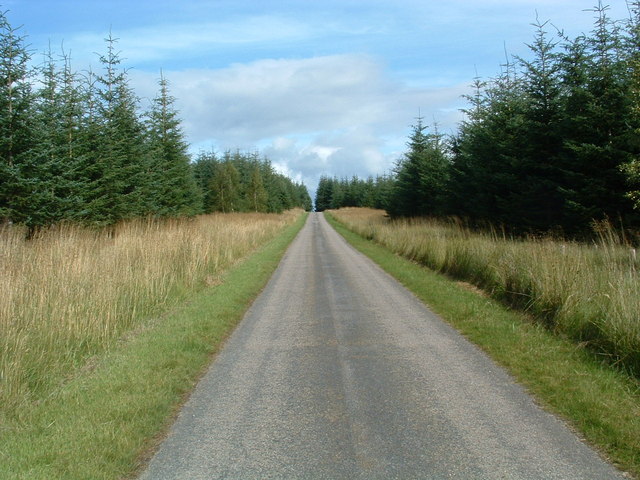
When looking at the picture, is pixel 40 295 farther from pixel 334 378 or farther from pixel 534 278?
pixel 534 278

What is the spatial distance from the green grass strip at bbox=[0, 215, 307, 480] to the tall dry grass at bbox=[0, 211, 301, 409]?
0.39m

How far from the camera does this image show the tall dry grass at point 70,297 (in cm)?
562

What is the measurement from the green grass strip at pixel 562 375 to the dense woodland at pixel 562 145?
5848 mm

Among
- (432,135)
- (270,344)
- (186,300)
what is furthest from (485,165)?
(270,344)

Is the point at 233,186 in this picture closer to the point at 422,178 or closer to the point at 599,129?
the point at 422,178

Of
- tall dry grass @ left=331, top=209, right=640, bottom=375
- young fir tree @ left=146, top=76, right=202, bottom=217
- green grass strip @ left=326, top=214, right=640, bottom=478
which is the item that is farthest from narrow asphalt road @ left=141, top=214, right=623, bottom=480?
young fir tree @ left=146, top=76, right=202, bottom=217

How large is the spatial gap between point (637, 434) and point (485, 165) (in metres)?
19.9

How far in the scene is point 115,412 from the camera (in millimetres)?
4777

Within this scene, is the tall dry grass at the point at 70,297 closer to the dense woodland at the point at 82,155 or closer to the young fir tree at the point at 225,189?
the dense woodland at the point at 82,155

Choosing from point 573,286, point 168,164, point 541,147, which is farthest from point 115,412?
point 168,164

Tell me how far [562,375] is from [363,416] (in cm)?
259

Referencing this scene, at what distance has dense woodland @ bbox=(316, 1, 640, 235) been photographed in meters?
14.5

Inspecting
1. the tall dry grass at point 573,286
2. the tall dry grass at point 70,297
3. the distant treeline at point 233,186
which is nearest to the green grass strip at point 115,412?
the tall dry grass at point 70,297

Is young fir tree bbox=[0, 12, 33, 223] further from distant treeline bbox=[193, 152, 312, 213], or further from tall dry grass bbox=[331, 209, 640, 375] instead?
distant treeline bbox=[193, 152, 312, 213]
